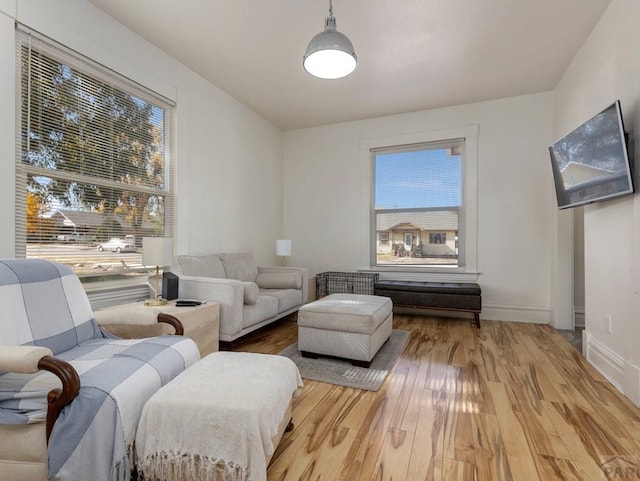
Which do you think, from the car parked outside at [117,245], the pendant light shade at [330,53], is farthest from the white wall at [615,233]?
the car parked outside at [117,245]

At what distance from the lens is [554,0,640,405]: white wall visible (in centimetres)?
210

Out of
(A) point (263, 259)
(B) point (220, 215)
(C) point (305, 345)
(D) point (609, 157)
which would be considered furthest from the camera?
(A) point (263, 259)

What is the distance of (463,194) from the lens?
4.34m

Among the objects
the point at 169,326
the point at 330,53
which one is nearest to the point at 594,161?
the point at 330,53

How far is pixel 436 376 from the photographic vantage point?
2.44 metres

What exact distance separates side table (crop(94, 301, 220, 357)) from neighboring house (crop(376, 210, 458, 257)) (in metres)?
2.82

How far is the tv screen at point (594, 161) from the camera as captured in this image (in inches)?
82.7

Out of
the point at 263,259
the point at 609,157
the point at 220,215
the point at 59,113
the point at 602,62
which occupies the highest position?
the point at 602,62

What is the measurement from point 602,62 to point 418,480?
3.29 meters

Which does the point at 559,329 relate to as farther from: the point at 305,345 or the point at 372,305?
the point at 305,345

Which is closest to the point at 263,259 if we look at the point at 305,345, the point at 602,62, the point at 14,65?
the point at 305,345

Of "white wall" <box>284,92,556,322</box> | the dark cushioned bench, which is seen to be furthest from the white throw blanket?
"white wall" <box>284,92,556,322</box>

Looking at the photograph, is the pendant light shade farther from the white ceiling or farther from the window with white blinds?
the window with white blinds

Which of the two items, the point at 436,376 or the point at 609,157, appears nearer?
the point at 609,157
